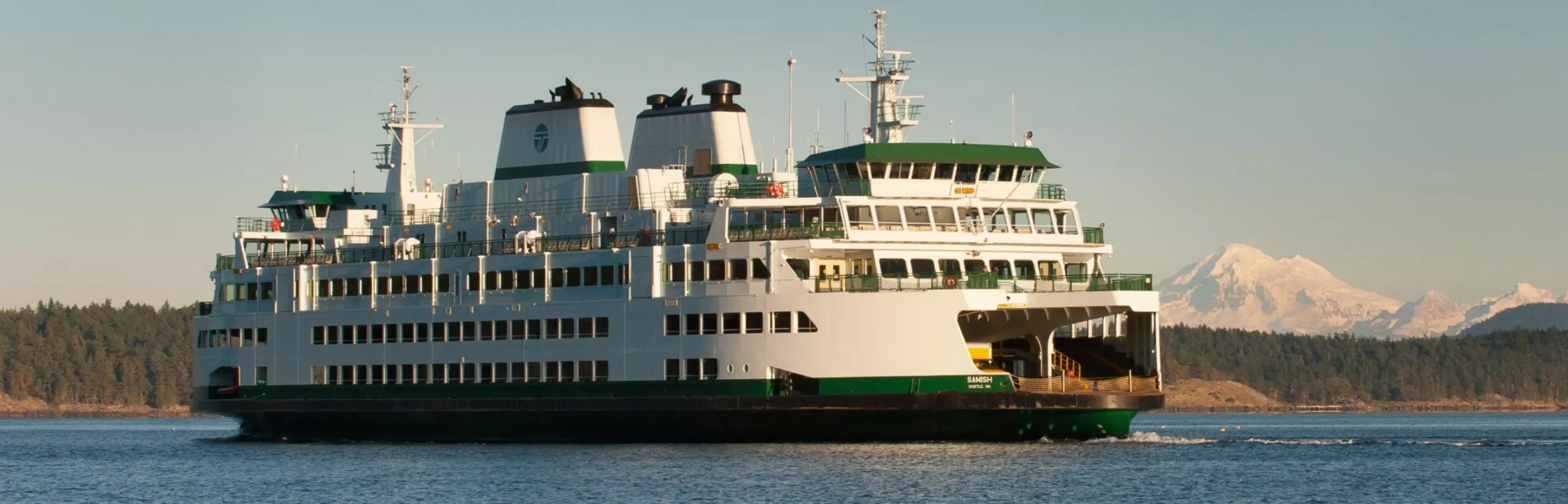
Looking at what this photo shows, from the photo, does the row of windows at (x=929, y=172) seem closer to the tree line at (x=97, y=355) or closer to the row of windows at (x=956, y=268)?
the row of windows at (x=956, y=268)

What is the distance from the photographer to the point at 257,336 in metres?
57.0

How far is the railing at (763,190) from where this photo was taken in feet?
158

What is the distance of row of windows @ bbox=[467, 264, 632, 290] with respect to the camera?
162 feet

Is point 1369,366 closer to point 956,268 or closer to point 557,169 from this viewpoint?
point 557,169

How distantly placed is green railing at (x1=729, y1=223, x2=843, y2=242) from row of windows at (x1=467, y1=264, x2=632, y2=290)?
293 cm

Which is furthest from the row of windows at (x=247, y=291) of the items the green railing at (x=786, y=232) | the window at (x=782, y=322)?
the window at (x=782, y=322)

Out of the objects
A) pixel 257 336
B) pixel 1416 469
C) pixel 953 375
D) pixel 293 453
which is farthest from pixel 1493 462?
pixel 257 336

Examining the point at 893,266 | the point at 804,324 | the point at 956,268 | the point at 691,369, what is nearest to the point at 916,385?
the point at 804,324

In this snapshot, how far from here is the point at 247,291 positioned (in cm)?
5797

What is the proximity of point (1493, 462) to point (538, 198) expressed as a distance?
23240 mm

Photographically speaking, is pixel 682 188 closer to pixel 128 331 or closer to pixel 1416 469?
pixel 1416 469

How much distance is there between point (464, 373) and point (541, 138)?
6659mm

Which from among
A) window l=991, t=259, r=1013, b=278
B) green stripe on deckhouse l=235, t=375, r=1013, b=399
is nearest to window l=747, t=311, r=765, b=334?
green stripe on deckhouse l=235, t=375, r=1013, b=399

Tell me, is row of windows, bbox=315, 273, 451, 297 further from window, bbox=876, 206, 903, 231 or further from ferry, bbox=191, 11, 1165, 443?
window, bbox=876, 206, 903, 231
